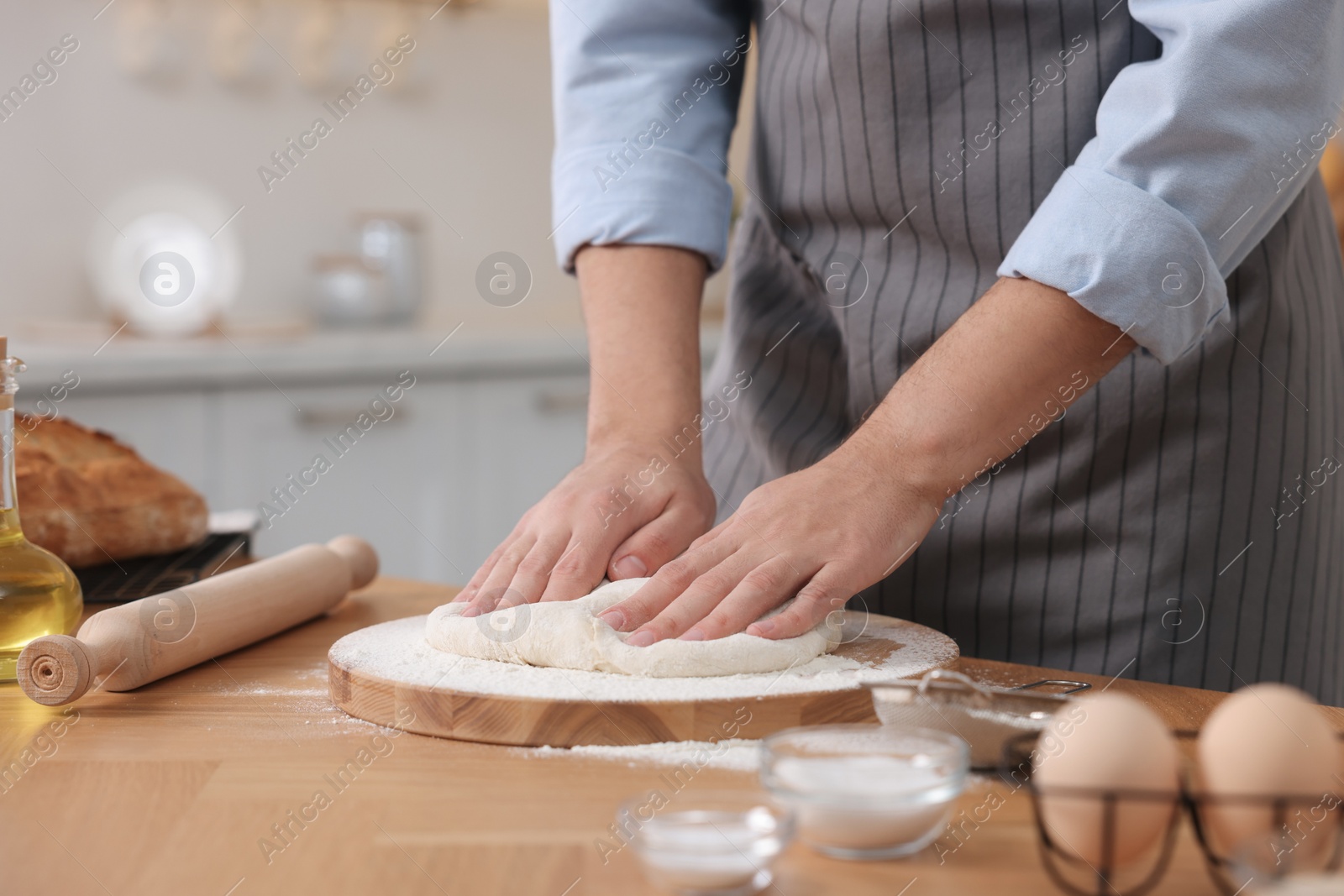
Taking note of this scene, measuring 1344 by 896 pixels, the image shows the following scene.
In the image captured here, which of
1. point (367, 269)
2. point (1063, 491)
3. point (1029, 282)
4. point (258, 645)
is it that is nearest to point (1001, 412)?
point (1029, 282)

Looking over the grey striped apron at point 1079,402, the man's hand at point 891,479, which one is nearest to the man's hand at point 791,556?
the man's hand at point 891,479

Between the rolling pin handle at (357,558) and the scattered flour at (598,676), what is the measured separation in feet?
0.80

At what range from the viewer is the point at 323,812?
1.76 ft

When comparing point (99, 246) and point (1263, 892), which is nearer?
point (1263, 892)

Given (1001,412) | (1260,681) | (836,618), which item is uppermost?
(1001,412)

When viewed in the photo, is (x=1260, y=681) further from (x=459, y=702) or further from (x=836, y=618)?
(x=459, y=702)

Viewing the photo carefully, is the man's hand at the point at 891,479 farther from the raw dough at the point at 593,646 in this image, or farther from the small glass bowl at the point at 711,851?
the small glass bowl at the point at 711,851

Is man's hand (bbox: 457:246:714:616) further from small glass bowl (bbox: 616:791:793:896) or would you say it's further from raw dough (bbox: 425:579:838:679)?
small glass bowl (bbox: 616:791:793:896)

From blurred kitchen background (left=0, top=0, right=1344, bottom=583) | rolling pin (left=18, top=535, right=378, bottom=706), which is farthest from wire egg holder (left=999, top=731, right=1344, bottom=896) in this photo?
blurred kitchen background (left=0, top=0, right=1344, bottom=583)

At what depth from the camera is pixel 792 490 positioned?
0.81 m

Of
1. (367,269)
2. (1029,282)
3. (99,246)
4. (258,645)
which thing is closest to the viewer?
(1029,282)

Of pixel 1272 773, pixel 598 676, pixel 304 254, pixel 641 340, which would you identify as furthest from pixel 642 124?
pixel 304 254

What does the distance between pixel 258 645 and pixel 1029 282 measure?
0.62m

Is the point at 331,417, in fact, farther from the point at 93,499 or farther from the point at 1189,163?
the point at 1189,163
